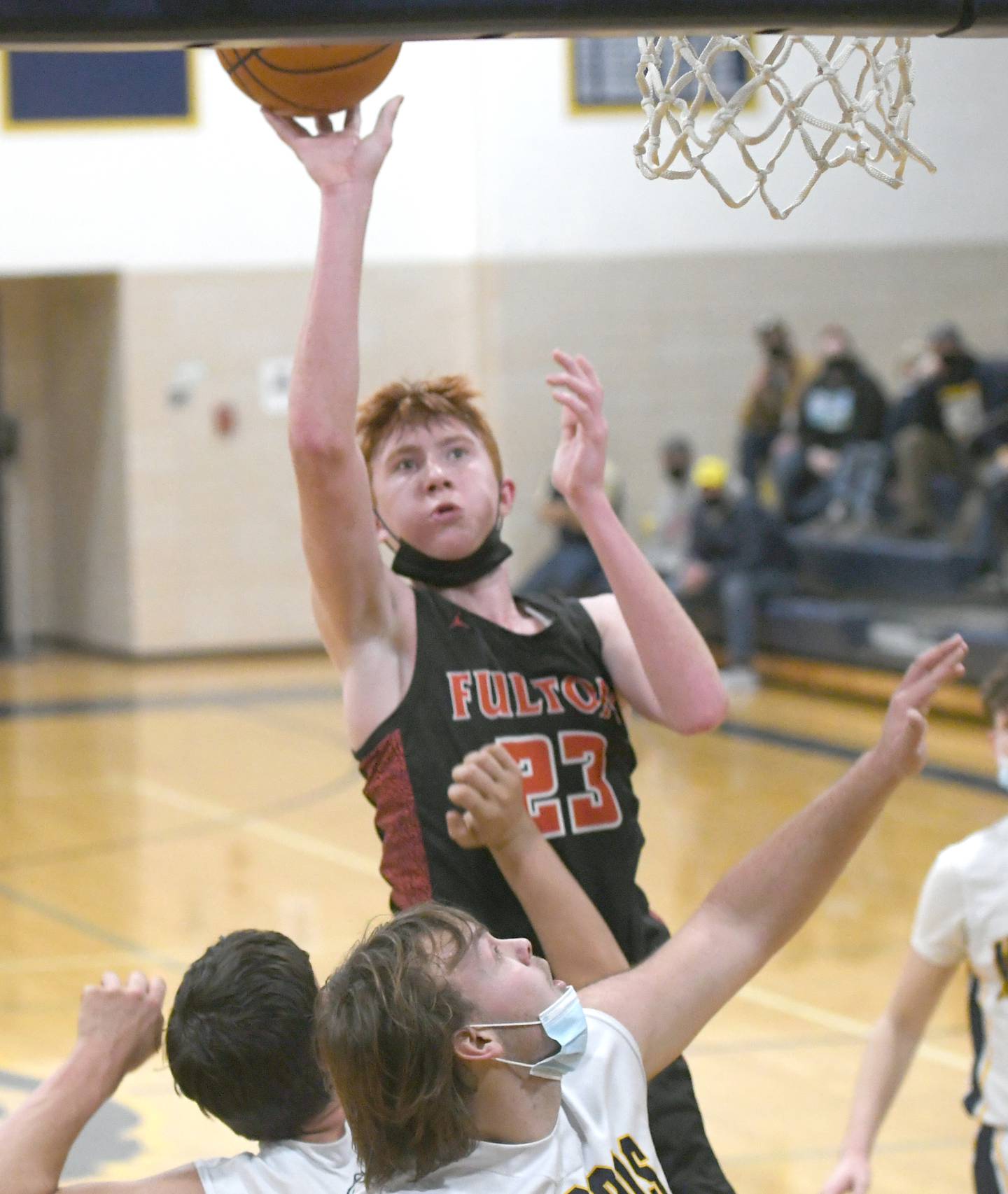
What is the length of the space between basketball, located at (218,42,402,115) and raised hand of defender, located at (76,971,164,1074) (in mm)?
1134

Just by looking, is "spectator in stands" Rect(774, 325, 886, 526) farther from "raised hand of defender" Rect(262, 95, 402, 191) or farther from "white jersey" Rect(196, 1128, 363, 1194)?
"white jersey" Rect(196, 1128, 363, 1194)

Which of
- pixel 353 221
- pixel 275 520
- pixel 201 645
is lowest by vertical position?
pixel 201 645

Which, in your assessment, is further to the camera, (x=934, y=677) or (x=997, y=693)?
(x=997, y=693)

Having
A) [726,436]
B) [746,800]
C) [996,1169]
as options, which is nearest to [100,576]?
[726,436]

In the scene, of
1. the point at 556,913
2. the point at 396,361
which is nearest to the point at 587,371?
the point at 556,913

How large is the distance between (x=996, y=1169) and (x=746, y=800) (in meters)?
Result: 5.76

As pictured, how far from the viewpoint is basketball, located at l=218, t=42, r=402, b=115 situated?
2.28 m

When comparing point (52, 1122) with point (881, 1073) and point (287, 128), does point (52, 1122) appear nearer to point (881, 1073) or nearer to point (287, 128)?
point (287, 128)

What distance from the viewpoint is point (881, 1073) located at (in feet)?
9.49

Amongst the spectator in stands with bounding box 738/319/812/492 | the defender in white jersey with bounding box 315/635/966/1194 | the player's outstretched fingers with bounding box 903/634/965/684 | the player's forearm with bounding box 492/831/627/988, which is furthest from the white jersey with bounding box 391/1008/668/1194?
the spectator in stands with bounding box 738/319/812/492

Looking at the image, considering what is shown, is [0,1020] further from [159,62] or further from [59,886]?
[159,62]

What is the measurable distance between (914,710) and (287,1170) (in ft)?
2.95

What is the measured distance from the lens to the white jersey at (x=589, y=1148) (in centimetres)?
173

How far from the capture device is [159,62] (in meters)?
13.3
